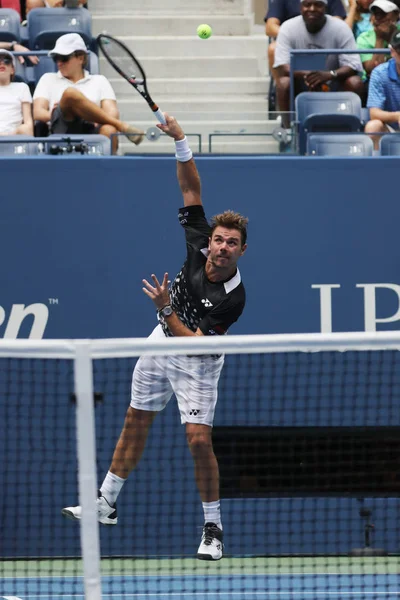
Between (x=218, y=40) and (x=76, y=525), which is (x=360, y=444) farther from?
(x=218, y=40)

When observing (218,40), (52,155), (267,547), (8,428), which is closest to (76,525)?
(8,428)

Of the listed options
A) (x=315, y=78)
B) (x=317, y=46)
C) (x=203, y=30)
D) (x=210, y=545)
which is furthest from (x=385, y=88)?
(x=210, y=545)

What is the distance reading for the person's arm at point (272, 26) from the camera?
380 inches

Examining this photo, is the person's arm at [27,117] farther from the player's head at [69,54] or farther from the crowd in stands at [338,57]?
the crowd in stands at [338,57]

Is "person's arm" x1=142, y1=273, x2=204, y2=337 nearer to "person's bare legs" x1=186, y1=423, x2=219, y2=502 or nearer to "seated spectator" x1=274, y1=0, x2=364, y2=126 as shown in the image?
"person's bare legs" x1=186, y1=423, x2=219, y2=502

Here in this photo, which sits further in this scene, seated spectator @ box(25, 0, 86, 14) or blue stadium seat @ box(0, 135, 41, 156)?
seated spectator @ box(25, 0, 86, 14)

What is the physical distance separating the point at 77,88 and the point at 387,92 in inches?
90.2

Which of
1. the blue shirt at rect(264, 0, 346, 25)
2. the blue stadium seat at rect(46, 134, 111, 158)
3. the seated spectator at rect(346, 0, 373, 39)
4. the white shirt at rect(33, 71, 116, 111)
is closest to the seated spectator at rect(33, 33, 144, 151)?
the white shirt at rect(33, 71, 116, 111)

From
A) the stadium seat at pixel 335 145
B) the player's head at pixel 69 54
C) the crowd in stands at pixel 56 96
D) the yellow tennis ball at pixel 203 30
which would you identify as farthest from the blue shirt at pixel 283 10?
the stadium seat at pixel 335 145

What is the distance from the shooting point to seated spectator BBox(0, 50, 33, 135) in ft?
26.9

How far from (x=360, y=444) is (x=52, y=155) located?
8.47ft

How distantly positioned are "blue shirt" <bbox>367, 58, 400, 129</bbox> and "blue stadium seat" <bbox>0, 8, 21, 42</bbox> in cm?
316

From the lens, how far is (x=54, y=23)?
9.89 meters

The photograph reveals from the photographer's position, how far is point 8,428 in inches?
263
